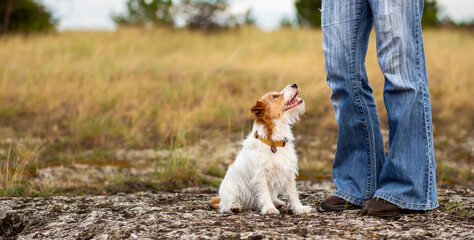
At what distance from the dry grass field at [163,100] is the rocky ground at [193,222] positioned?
76 cm

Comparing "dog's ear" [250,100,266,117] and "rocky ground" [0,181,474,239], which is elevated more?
"dog's ear" [250,100,266,117]

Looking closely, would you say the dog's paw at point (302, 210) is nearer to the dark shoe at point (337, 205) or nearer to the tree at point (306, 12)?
the dark shoe at point (337, 205)

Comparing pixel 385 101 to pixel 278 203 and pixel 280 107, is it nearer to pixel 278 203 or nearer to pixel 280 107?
pixel 280 107

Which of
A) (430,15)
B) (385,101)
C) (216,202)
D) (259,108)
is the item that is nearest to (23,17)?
(216,202)

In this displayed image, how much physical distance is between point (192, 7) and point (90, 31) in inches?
155

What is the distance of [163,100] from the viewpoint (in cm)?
779

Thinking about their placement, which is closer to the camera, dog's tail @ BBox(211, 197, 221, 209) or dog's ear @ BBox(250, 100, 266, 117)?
dog's ear @ BBox(250, 100, 266, 117)

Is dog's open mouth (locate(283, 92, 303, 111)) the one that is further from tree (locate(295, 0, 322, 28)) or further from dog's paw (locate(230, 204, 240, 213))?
tree (locate(295, 0, 322, 28))

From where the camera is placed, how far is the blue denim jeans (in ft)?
8.80

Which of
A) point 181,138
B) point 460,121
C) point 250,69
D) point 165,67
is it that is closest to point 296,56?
point 250,69

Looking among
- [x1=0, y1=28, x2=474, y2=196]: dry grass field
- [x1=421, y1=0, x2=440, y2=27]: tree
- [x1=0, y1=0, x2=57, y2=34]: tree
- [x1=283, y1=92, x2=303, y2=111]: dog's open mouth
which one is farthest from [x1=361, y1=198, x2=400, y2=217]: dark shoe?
[x1=421, y1=0, x2=440, y2=27]: tree

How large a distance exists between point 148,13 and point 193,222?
17403 millimetres

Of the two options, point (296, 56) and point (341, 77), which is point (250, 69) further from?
point (341, 77)

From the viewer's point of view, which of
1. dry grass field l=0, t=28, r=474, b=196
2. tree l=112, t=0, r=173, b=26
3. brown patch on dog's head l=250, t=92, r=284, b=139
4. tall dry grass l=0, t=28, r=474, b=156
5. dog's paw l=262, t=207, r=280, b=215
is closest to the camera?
dog's paw l=262, t=207, r=280, b=215
